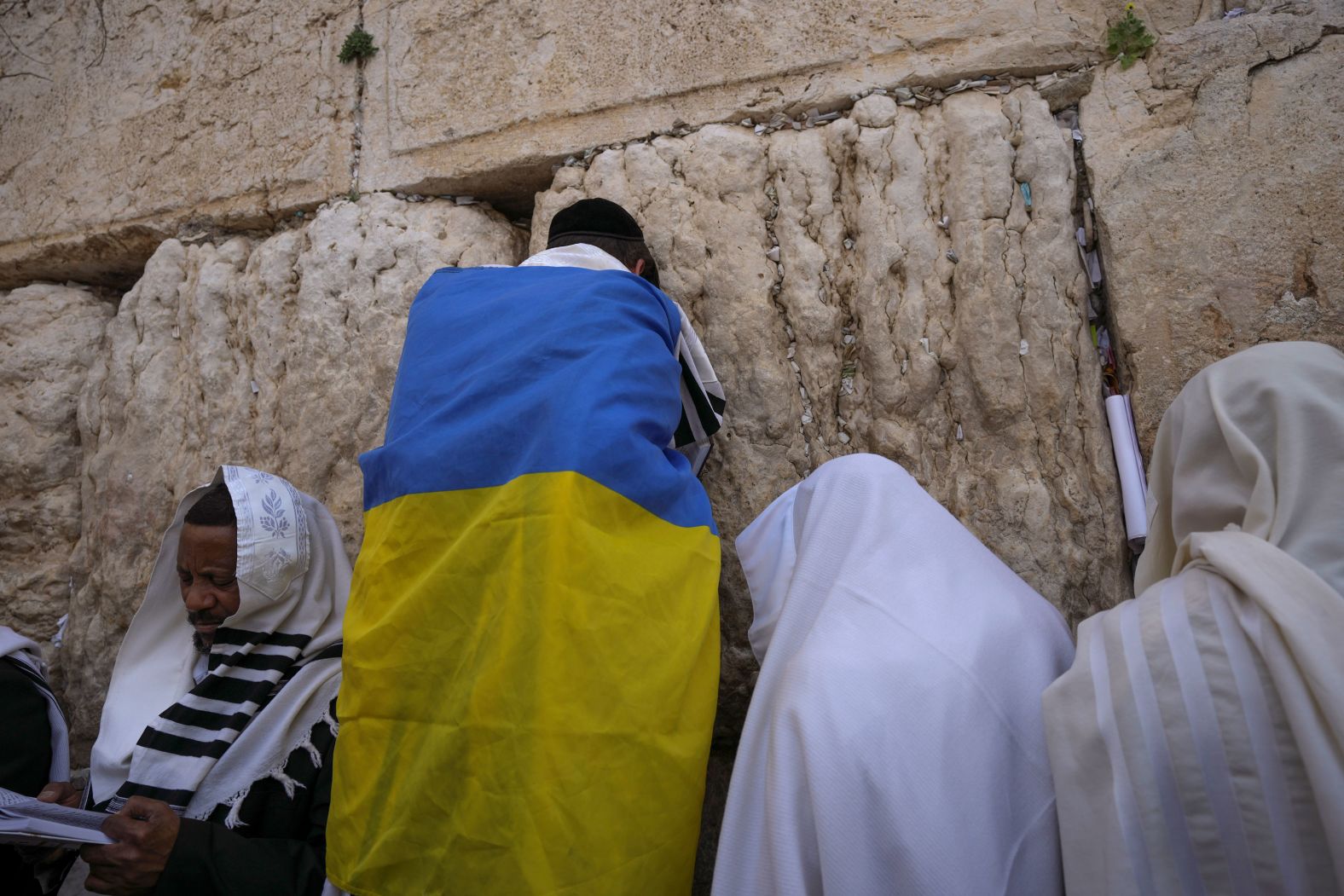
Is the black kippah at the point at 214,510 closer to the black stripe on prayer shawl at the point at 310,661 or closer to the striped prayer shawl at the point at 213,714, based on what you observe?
the striped prayer shawl at the point at 213,714

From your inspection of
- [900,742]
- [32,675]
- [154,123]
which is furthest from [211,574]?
[154,123]

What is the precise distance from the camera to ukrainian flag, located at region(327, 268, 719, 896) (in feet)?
4.10

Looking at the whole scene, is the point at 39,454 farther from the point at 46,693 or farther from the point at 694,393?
the point at 694,393

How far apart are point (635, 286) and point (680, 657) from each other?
761mm

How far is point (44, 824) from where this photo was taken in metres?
1.43

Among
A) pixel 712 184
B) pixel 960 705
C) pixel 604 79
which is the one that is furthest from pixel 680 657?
pixel 604 79

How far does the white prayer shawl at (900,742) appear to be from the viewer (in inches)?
39.3

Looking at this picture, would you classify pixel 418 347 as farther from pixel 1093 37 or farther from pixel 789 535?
pixel 1093 37

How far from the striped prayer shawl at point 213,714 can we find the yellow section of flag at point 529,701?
0.50 metres

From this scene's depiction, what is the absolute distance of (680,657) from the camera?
4.41 feet

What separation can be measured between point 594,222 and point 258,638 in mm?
1245

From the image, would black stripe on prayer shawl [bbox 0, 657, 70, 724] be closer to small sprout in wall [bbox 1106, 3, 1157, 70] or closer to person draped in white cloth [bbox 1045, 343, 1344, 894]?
person draped in white cloth [bbox 1045, 343, 1344, 894]

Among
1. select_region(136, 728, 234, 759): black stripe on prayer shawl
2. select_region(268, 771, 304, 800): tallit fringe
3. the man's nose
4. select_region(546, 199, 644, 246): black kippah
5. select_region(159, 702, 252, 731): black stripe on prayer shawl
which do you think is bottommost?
select_region(268, 771, 304, 800): tallit fringe

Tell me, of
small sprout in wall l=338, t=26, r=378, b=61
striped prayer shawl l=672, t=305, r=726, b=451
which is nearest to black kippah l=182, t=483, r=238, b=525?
striped prayer shawl l=672, t=305, r=726, b=451
